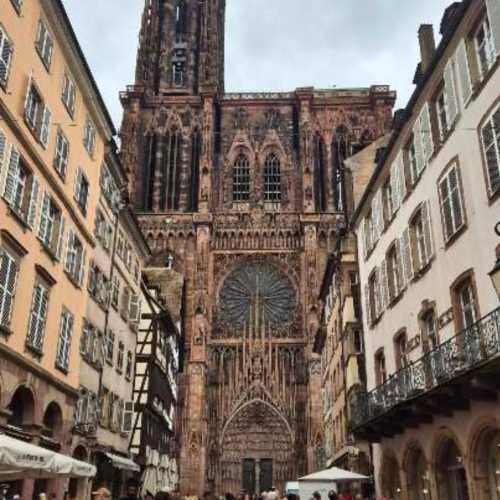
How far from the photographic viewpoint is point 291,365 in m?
50.7

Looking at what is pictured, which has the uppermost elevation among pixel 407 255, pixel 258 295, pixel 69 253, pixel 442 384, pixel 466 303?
pixel 258 295

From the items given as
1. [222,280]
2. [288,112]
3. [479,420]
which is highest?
[288,112]

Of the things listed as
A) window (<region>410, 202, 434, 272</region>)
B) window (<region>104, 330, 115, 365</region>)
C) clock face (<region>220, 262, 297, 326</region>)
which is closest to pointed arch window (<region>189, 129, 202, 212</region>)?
clock face (<region>220, 262, 297, 326</region>)

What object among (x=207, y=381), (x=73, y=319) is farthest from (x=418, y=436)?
(x=207, y=381)

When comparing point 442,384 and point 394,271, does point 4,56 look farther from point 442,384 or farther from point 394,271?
point 394,271

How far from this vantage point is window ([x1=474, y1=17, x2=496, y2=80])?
42.9ft

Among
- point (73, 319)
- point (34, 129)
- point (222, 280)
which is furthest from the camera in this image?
point (222, 280)

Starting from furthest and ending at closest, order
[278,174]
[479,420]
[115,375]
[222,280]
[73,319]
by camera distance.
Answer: [278,174] < [222,280] < [115,375] < [73,319] < [479,420]

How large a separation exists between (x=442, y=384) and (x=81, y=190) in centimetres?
1252

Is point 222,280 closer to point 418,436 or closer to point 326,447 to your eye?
point 326,447

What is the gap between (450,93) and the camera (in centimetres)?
1515

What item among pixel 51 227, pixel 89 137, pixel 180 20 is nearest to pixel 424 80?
pixel 51 227

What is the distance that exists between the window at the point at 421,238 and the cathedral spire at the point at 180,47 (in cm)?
4517

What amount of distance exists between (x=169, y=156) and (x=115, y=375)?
35.5 meters
